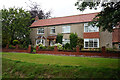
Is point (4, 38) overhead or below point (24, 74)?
overhead

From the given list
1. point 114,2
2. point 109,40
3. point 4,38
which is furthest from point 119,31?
point 4,38

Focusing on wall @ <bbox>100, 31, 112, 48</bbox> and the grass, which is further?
wall @ <bbox>100, 31, 112, 48</bbox>

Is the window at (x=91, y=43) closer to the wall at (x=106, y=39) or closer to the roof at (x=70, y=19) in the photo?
the wall at (x=106, y=39)

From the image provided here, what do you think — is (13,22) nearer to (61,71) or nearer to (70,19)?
(70,19)

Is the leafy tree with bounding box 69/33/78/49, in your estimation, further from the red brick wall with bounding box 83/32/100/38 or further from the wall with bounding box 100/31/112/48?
the wall with bounding box 100/31/112/48

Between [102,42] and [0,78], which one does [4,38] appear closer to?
[0,78]

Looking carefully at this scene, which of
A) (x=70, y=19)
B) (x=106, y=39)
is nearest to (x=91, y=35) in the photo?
(x=106, y=39)

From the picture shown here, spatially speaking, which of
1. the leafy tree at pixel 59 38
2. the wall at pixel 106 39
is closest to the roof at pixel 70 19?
the leafy tree at pixel 59 38

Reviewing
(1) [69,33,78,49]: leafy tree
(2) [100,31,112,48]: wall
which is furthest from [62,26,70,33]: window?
(2) [100,31,112,48]: wall

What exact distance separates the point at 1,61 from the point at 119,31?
62.5 feet

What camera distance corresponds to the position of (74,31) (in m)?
24.2

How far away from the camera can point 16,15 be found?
83.8 feet

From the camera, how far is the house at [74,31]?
71.4 ft

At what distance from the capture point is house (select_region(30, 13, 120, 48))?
21.8 meters
